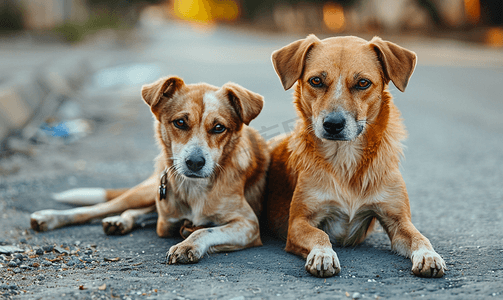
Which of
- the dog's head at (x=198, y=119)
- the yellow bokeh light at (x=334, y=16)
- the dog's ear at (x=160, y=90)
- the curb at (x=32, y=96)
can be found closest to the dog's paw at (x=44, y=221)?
the dog's head at (x=198, y=119)

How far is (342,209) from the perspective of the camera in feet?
13.5

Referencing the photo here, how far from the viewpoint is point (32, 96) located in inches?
382

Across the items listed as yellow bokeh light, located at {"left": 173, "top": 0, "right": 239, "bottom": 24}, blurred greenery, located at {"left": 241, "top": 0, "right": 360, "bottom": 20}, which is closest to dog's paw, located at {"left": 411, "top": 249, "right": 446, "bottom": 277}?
blurred greenery, located at {"left": 241, "top": 0, "right": 360, "bottom": 20}

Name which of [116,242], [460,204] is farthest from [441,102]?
[116,242]

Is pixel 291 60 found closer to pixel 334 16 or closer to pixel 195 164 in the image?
pixel 195 164

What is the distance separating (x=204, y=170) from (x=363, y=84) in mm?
1435

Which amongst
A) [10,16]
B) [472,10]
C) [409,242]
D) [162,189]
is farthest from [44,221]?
[472,10]

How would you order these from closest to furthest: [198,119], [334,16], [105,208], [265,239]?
[198,119], [265,239], [105,208], [334,16]

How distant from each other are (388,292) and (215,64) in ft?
55.4

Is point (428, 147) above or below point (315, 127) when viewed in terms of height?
below

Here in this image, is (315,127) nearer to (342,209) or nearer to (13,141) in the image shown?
(342,209)

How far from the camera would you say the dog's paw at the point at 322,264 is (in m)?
3.48

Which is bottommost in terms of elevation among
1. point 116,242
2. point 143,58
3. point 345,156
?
point 143,58

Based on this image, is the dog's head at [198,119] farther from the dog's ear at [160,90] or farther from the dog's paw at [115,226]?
the dog's paw at [115,226]
